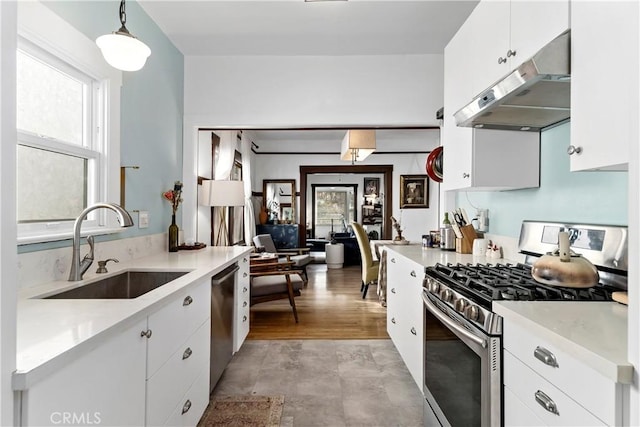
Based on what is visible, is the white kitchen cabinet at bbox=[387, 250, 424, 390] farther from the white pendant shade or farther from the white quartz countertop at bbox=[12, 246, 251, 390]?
the white pendant shade

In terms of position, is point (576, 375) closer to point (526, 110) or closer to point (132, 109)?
point (526, 110)

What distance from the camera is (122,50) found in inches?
69.2

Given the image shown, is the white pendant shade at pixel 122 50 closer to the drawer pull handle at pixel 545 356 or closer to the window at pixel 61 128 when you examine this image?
the window at pixel 61 128

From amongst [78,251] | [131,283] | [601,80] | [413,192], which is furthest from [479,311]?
[413,192]

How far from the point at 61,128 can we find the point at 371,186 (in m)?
9.20

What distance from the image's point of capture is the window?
1.56 metres

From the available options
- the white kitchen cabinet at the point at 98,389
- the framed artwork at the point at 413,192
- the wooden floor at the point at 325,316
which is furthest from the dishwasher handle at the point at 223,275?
the framed artwork at the point at 413,192

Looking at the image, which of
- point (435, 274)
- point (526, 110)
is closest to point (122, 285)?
point (435, 274)

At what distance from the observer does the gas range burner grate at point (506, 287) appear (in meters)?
1.23

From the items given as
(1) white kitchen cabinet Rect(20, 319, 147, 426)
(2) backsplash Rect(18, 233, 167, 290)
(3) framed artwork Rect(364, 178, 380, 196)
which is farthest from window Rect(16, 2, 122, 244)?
(3) framed artwork Rect(364, 178, 380, 196)

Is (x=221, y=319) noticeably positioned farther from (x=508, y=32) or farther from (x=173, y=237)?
(x=508, y=32)

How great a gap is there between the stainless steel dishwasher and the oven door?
1190 millimetres

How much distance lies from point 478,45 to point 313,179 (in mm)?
9447

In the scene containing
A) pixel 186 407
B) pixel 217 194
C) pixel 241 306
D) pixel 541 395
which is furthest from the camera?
pixel 217 194
